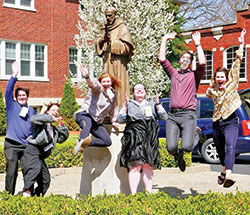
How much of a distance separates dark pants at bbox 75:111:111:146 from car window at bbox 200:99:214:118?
22.6 feet

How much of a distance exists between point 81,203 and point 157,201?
852 millimetres

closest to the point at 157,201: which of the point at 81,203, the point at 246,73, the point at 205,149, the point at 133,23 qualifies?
the point at 81,203

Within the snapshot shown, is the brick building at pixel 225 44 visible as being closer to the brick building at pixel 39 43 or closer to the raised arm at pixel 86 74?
the brick building at pixel 39 43

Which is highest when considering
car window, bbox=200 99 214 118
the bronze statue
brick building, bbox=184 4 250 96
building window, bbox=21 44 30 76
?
brick building, bbox=184 4 250 96

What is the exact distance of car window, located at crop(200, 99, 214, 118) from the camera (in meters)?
12.9

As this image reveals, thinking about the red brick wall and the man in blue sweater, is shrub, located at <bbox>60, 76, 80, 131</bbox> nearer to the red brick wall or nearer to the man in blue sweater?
the red brick wall

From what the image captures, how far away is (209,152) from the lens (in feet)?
42.3

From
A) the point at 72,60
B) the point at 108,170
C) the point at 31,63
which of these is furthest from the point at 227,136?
the point at 72,60

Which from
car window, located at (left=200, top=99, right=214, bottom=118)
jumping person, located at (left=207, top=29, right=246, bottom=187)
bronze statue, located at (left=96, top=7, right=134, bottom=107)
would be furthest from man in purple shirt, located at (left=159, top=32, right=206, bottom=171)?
car window, located at (left=200, top=99, right=214, bottom=118)

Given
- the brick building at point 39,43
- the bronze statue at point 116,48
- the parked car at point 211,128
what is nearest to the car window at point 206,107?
the parked car at point 211,128

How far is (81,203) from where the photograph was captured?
191 inches

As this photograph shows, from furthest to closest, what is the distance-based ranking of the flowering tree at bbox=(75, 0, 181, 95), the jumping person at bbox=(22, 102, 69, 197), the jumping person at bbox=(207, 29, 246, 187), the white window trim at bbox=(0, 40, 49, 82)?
the white window trim at bbox=(0, 40, 49, 82) → the flowering tree at bbox=(75, 0, 181, 95) → the jumping person at bbox=(207, 29, 246, 187) → the jumping person at bbox=(22, 102, 69, 197)

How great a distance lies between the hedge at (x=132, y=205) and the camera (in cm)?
460

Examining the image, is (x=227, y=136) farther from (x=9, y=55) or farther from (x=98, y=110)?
(x=9, y=55)
